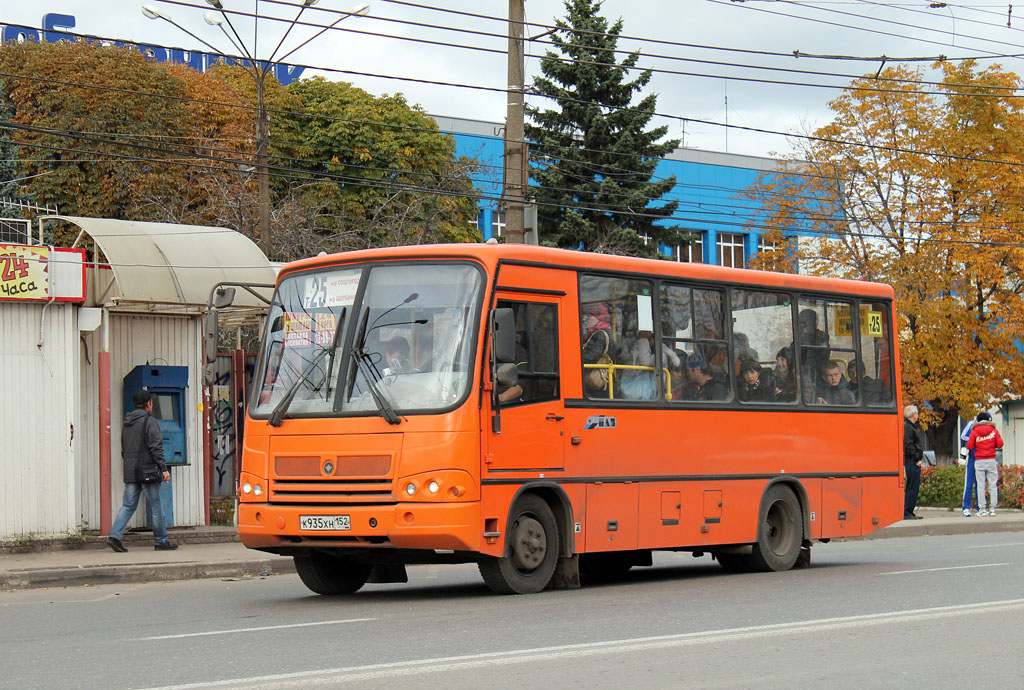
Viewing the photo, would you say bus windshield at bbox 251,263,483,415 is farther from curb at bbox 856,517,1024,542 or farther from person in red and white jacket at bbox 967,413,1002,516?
person in red and white jacket at bbox 967,413,1002,516

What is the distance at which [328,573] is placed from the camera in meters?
13.1

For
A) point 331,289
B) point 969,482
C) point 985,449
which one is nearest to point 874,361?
point 331,289

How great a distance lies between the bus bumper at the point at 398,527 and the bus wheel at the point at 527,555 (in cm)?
56

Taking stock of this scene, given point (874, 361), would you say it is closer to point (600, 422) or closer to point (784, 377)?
point (784, 377)

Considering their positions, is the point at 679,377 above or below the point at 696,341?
below

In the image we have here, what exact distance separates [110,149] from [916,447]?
25785mm

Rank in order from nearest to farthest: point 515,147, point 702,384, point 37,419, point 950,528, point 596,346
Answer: point 596,346
point 702,384
point 37,419
point 515,147
point 950,528

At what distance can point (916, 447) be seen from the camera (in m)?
24.7

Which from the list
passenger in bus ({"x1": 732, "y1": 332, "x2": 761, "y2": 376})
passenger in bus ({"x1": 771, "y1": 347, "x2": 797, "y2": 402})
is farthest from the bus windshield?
passenger in bus ({"x1": 771, "y1": 347, "x2": 797, "y2": 402})

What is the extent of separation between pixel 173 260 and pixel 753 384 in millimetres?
7884

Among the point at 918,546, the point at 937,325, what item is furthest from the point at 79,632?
the point at 937,325

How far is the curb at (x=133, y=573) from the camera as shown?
1466 centimetres

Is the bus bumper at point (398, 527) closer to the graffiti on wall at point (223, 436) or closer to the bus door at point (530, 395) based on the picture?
the bus door at point (530, 395)

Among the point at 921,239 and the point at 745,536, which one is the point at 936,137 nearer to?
the point at 921,239
